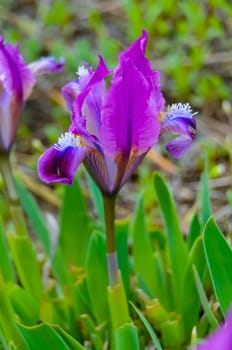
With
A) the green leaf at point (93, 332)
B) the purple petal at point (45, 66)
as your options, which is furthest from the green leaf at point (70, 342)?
the purple petal at point (45, 66)

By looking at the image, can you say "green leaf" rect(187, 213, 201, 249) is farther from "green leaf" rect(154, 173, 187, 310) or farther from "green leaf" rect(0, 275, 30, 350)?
"green leaf" rect(0, 275, 30, 350)

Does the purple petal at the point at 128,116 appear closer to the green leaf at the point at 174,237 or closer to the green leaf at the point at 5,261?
the green leaf at the point at 174,237

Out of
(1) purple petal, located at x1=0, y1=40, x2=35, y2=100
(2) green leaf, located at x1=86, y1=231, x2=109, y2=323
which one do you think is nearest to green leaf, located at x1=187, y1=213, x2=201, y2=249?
(2) green leaf, located at x1=86, y1=231, x2=109, y2=323

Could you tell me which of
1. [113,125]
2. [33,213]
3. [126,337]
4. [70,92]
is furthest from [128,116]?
[33,213]

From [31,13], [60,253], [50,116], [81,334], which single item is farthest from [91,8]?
[81,334]

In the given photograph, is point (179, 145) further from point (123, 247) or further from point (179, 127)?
point (123, 247)
